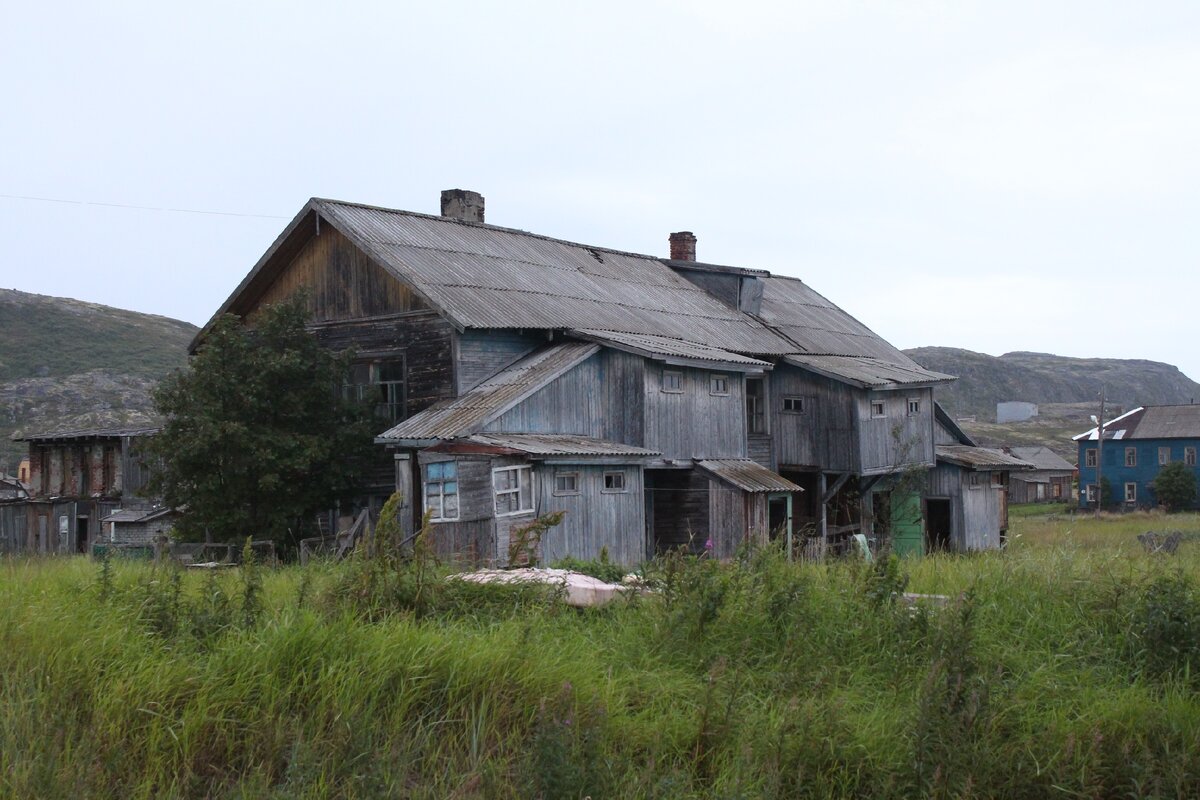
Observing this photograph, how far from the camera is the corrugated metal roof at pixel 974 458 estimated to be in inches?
1261

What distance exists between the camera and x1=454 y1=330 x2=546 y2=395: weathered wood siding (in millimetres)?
21984

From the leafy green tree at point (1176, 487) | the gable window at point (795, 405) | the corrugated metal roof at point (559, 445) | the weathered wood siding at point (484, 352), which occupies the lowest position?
the leafy green tree at point (1176, 487)

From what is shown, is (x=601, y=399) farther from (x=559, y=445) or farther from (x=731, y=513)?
(x=731, y=513)

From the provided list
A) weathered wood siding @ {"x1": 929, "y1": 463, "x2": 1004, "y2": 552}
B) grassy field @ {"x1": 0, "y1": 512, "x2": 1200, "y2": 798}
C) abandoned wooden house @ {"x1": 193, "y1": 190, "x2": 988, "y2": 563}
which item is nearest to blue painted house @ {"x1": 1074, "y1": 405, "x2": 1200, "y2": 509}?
weathered wood siding @ {"x1": 929, "y1": 463, "x2": 1004, "y2": 552}

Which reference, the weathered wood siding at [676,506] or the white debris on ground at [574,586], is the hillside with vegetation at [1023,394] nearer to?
the weathered wood siding at [676,506]

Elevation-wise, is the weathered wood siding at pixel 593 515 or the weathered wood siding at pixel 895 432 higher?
the weathered wood siding at pixel 895 432

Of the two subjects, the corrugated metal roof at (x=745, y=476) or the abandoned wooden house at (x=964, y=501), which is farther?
the abandoned wooden house at (x=964, y=501)

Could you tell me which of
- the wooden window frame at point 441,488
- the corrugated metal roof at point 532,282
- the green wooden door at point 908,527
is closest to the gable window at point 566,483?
the wooden window frame at point 441,488

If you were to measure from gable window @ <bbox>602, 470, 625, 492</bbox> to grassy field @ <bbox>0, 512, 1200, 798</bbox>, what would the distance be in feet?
37.2

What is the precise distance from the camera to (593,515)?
802 inches

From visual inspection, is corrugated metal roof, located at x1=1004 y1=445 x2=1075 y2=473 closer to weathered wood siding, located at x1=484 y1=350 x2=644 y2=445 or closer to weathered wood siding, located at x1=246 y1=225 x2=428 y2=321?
weathered wood siding, located at x1=484 y1=350 x2=644 y2=445

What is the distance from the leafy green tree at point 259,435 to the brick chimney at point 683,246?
59.4 feet

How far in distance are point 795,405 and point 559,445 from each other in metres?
10.6

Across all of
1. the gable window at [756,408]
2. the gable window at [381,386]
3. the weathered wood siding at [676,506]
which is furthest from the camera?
the gable window at [756,408]
